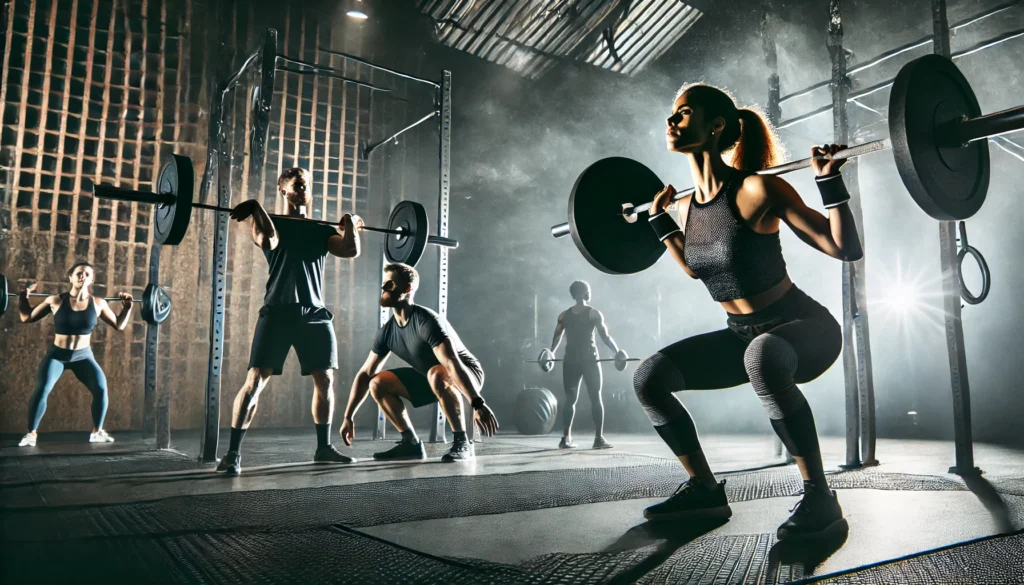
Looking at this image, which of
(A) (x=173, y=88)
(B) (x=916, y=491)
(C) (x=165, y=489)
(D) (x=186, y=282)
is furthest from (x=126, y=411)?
(B) (x=916, y=491)

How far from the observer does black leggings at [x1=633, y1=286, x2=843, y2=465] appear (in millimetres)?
1752

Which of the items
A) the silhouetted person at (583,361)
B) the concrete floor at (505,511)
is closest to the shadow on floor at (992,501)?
the concrete floor at (505,511)

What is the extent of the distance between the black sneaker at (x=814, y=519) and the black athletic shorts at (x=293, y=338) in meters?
2.33

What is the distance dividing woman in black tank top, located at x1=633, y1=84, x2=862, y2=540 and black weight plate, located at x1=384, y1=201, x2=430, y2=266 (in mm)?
1915

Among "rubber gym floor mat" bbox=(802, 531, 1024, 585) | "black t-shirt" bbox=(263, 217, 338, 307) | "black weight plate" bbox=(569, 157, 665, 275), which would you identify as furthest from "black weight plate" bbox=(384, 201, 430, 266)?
"rubber gym floor mat" bbox=(802, 531, 1024, 585)

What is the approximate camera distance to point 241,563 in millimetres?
1479

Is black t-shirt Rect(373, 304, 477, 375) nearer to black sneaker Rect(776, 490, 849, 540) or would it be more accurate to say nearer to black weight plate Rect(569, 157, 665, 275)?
black weight plate Rect(569, 157, 665, 275)

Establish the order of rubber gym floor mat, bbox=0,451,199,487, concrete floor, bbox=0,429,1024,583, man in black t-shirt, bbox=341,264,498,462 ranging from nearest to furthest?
concrete floor, bbox=0,429,1024,583 < rubber gym floor mat, bbox=0,451,199,487 < man in black t-shirt, bbox=341,264,498,462

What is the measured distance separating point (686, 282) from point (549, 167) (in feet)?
6.95

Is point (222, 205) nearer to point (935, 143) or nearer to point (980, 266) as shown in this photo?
point (935, 143)

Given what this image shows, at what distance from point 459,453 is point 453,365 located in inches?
25.1

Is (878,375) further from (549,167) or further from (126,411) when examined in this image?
(126,411)

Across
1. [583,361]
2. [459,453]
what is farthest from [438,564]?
[583,361]

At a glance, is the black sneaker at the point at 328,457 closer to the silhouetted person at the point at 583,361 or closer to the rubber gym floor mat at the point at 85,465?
the rubber gym floor mat at the point at 85,465
